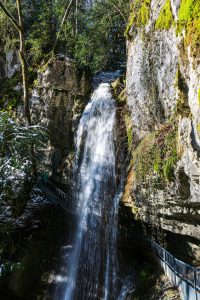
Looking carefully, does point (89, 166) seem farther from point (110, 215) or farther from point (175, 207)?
point (175, 207)

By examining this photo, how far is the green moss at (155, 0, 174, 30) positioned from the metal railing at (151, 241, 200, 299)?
5638mm

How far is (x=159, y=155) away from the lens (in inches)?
306

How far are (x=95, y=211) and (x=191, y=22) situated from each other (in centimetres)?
781

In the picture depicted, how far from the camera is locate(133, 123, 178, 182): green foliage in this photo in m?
7.25

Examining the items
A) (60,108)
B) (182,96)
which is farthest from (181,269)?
(60,108)

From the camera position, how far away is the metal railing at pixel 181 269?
6.98 m

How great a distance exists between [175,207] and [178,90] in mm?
2917

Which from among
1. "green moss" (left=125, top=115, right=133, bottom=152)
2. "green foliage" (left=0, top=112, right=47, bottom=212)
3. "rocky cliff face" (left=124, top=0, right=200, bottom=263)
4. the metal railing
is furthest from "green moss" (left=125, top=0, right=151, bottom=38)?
the metal railing

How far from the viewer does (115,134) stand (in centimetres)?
1212

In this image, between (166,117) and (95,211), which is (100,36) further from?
(166,117)

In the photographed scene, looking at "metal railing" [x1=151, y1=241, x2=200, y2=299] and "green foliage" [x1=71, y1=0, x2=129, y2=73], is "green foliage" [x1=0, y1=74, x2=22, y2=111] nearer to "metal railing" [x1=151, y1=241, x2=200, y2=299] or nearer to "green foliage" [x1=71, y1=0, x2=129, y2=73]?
"green foliage" [x1=71, y1=0, x2=129, y2=73]

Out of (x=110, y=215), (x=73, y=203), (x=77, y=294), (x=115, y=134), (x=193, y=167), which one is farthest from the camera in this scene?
(x=73, y=203)

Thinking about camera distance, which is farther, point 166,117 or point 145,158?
point 145,158

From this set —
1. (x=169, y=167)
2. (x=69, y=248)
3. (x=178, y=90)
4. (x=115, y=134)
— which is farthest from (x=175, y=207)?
(x=69, y=248)
